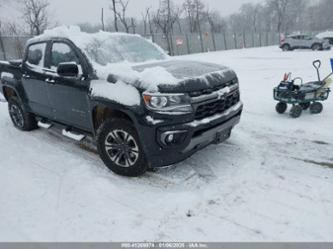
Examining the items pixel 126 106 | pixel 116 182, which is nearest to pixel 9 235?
pixel 116 182

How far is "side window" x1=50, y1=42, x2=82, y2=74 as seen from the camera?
14.6 ft

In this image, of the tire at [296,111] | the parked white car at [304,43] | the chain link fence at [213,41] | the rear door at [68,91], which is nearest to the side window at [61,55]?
the rear door at [68,91]

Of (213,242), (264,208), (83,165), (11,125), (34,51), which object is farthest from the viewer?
(11,125)

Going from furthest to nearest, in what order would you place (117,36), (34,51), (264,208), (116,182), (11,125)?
(11,125) < (34,51) < (117,36) < (116,182) < (264,208)

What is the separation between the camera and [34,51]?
17.8ft

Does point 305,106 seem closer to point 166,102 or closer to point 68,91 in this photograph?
point 166,102

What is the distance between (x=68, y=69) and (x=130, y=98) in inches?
43.7

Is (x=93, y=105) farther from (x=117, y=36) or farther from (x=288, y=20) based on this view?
(x=288, y=20)

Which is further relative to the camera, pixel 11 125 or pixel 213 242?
pixel 11 125

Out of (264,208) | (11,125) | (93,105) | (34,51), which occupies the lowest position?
(264,208)

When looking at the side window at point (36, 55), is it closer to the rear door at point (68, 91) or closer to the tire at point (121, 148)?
the rear door at point (68, 91)

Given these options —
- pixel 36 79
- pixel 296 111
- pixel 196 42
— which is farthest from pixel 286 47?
pixel 36 79

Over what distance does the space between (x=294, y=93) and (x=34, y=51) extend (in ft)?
16.6

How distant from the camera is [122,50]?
4.73m
